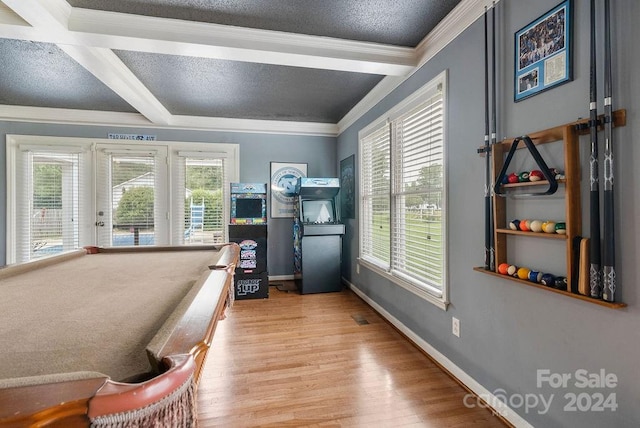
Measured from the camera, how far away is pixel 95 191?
4.15 meters

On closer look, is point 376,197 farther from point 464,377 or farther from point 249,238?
point 464,377

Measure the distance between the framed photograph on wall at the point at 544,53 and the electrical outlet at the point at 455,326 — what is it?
56.9 inches

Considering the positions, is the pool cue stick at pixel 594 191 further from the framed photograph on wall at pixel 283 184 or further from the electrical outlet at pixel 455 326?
the framed photograph on wall at pixel 283 184

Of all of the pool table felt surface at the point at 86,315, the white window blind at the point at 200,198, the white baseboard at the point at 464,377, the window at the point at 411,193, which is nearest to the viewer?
the pool table felt surface at the point at 86,315

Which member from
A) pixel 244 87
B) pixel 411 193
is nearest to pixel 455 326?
pixel 411 193

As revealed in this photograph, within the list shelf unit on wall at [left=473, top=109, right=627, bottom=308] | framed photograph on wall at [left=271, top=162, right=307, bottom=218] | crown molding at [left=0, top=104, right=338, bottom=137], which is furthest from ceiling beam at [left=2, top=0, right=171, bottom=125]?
shelf unit on wall at [left=473, top=109, right=627, bottom=308]

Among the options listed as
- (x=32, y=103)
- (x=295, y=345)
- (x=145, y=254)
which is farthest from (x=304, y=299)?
(x=32, y=103)

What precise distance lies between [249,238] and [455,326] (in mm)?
2708

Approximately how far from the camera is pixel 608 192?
1151 mm

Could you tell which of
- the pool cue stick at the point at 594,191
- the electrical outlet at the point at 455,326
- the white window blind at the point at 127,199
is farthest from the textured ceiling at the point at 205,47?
the electrical outlet at the point at 455,326

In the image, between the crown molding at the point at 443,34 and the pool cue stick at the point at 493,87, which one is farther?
the crown molding at the point at 443,34

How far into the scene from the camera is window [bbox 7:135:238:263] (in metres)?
3.97

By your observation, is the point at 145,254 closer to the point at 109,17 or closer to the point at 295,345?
the point at 295,345

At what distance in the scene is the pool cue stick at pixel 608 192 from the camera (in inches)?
45.3
